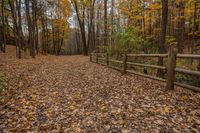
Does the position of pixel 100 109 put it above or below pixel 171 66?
below

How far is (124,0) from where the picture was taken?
21.1m

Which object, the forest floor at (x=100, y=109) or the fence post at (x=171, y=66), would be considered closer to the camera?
the forest floor at (x=100, y=109)

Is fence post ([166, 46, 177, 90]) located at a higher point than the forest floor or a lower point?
higher

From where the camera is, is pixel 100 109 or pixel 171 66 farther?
pixel 171 66

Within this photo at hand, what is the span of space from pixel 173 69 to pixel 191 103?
1.20m

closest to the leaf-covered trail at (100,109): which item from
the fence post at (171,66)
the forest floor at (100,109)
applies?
the forest floor at (100,109)

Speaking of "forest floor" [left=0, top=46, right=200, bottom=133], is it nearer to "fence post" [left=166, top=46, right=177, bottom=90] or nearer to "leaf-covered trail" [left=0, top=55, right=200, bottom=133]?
"leaf-covered trail" [left=0, top=55, right=200, bottom=133]

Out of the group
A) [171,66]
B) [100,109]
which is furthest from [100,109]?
[171,66]

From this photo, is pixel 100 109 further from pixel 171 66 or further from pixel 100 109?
pixel 171 66

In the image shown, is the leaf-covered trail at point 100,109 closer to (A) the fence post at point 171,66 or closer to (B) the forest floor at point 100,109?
(B) the forest floor at point 100,109

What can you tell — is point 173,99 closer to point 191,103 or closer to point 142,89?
point 191,103

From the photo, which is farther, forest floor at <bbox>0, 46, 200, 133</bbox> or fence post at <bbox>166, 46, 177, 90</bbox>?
fence post at <bbox>166, 46, 177, 90</bbox>

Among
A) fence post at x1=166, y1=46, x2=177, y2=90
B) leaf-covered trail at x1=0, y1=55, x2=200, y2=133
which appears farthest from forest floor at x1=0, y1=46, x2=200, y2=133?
fence post at x1=166, y1=46, x2=177, y2=90

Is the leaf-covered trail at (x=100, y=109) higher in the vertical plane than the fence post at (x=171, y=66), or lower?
lower
